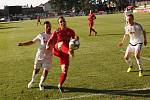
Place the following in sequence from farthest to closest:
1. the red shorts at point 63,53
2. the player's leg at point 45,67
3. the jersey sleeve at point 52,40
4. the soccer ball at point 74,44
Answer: the player's leg at point 45,67
the jersey sleeve at point 52,40
the red shorts at point 63,53
the soccer ball at point 74,44

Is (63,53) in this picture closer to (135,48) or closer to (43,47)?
(43,47)

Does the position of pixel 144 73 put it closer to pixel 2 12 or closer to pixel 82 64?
pixel 82 64

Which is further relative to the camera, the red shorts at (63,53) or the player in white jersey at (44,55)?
the player in white jersey at (44,55)

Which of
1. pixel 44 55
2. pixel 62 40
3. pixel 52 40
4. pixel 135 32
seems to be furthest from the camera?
pixel 135 32

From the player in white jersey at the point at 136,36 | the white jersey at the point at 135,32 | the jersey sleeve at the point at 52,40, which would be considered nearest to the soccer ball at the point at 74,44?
the jersey sleeve at the point at 52,40

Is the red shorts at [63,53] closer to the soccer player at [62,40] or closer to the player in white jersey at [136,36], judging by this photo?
the soccer player at [62,40]

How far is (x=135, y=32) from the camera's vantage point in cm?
1175

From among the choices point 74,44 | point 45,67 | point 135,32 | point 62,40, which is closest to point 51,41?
point 62,40

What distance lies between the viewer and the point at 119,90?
10000 mm

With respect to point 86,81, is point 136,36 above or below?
above

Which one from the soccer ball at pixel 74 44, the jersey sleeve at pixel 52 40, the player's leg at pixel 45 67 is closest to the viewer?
the soccer ball at pixel 74 44

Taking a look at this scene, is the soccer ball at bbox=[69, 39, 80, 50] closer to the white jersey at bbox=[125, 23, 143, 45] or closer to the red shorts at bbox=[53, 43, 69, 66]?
the red shorts at bbox=[53, 43, 69, 66]

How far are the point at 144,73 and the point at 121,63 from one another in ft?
7.49

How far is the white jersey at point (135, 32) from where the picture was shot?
11.7 metres
